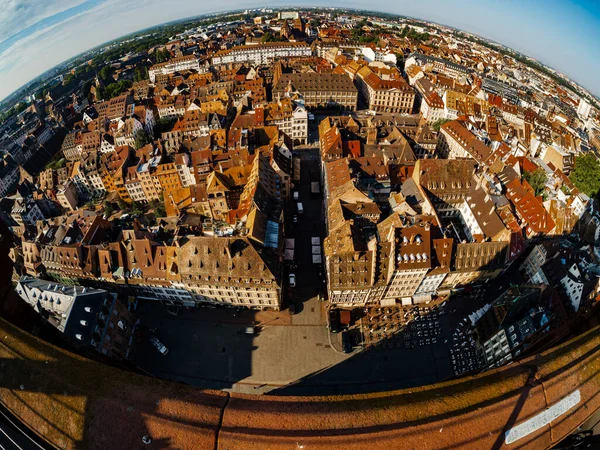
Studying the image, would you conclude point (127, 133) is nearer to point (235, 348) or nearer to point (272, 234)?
point (272, 234)

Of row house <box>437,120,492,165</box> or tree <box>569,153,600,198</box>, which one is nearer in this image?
tree <box>569,153,600,198</box>

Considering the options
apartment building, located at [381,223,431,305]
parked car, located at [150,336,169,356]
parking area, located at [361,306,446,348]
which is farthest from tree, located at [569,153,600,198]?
parked car, located at [150,336,169,356]

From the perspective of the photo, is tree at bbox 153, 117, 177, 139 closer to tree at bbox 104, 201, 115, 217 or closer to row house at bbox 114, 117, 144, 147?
row house at bbox 114, 117, 144, 147

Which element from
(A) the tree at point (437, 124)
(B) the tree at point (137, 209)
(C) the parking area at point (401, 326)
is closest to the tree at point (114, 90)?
(B) the tree at point (137, 209)

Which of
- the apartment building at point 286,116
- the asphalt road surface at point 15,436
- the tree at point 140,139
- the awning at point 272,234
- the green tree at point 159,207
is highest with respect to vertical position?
the tree at point 140,139

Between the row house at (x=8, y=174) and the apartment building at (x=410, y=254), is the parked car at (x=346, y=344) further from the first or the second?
the row house at (x=8, y=174)

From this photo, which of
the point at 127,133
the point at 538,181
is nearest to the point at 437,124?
the point at 538,181
